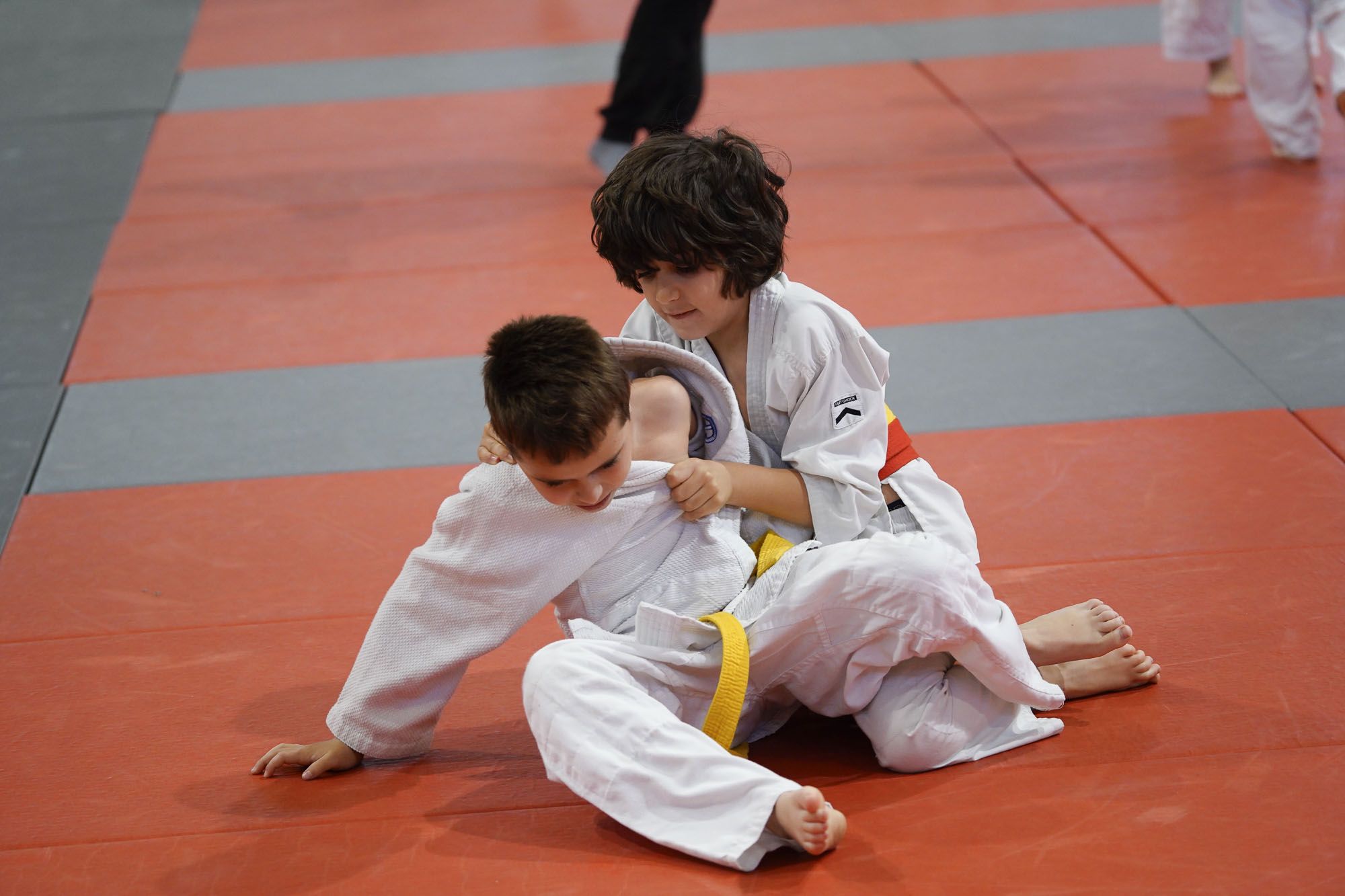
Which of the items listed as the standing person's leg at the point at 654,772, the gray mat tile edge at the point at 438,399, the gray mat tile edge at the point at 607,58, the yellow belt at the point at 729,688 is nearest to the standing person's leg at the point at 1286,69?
the gray mat tile edge at the point at 438,399

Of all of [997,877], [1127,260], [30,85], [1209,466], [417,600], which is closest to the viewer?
[997,877]

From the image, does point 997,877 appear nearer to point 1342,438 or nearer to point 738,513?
point 738,513

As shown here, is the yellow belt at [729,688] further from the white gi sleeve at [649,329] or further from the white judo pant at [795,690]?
the white gi sleeve at [649,329]

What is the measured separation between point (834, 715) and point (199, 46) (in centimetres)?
Result: 609

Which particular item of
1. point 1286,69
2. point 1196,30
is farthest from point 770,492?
point 1196,30

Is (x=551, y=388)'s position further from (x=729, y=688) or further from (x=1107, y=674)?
(x=1107, y=674)

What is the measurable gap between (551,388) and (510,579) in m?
0.34

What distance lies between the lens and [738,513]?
2.12 meters

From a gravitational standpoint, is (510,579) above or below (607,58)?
above

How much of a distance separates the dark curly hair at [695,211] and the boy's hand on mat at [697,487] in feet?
0.89

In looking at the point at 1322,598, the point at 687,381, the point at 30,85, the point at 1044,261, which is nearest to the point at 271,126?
the point at 30,85

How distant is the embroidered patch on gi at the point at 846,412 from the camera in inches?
82.0

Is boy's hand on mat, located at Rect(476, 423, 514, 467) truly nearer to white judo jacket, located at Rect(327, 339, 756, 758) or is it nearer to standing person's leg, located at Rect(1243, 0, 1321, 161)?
white judo jacket, located at Rect(327, 339, 756, 758)

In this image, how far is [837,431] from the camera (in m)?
2.08
